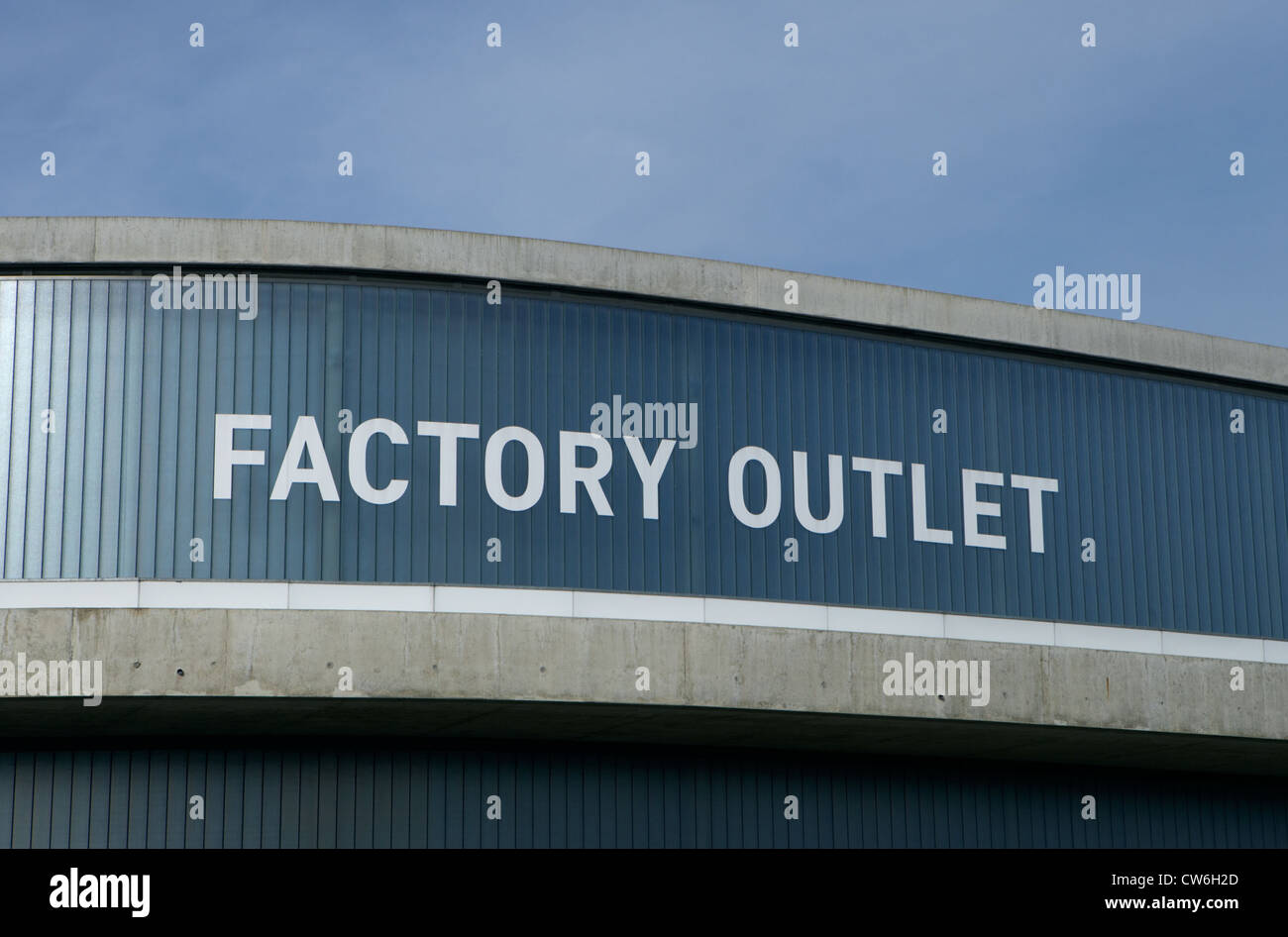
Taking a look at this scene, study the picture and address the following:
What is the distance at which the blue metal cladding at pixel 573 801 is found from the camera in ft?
53.5

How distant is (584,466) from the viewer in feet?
56.2

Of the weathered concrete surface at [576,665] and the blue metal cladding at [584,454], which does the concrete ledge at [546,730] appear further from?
the blue metal cladding at [584,454]

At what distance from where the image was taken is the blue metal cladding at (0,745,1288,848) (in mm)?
16312

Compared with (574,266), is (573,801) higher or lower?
lower

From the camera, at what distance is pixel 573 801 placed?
689 inches

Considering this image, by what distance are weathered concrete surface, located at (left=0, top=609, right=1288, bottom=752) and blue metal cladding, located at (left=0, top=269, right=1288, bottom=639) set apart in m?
0.74

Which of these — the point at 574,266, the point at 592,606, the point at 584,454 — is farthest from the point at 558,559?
the point at 574,266

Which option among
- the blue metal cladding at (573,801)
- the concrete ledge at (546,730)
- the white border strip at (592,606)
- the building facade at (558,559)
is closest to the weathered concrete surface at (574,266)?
the building facade at (558,559)

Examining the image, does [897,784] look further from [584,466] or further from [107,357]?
[107,357]

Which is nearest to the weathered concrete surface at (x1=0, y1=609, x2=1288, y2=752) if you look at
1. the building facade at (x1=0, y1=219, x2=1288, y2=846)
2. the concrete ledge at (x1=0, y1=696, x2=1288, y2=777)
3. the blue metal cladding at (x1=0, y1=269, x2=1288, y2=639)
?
the building facade at (x1=0, y1=219, x2=1288, y2=846)

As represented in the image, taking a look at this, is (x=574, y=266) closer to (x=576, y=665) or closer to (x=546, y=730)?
(x=576, y=665)

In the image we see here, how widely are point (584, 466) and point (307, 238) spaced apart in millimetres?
3717

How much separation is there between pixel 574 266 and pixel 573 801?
5790 mm

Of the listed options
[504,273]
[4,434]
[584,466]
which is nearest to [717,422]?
[584,466]
